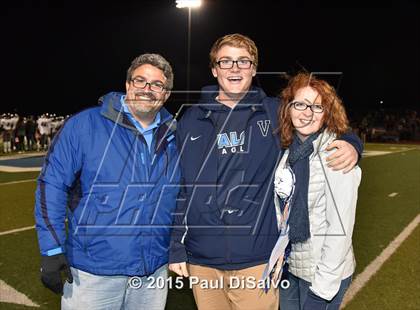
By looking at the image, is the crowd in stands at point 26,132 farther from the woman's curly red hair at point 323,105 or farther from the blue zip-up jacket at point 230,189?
the woman's curly red hair at point 323,105

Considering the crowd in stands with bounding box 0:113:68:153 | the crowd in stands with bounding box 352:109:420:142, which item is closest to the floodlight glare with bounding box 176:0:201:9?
the crowd in stands with bounding box 0:113:68:153

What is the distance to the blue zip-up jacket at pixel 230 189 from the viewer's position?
7.91 ft

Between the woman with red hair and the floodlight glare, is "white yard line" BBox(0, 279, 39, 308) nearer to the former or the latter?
the woman with red hair

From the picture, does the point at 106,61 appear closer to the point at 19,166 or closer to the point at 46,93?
the point at 46,93

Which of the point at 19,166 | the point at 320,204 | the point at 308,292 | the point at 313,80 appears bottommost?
the point at 19,166

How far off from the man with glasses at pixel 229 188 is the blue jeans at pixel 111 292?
0.18 metres

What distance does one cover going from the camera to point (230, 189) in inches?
95.5

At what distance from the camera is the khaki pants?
2445mm

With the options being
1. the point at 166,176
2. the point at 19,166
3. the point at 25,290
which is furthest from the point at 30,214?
the point at 19,166

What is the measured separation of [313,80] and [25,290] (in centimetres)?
349

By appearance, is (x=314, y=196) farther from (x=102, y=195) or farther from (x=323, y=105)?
(x=102, y=195)

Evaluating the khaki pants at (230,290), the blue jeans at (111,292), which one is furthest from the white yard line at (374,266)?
the blue jeans at (111,292)

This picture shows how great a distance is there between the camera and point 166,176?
2.51 metres

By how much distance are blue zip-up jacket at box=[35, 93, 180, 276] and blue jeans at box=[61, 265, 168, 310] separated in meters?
0.05
